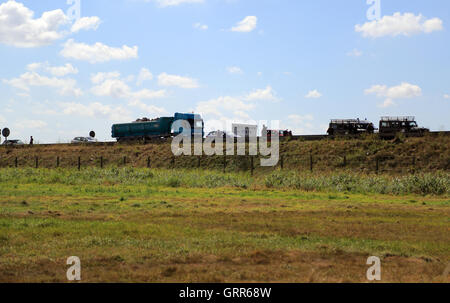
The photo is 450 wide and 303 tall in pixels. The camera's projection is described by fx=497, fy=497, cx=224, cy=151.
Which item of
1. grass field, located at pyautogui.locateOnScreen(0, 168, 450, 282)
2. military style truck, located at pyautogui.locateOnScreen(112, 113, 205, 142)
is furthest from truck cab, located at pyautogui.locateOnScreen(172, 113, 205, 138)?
grass field, located at pyautogui.locateOnScreen(0, 168, 450, 282)

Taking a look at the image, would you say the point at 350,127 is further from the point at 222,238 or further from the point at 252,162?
the point at 222,238

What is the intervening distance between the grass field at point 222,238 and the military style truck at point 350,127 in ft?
103

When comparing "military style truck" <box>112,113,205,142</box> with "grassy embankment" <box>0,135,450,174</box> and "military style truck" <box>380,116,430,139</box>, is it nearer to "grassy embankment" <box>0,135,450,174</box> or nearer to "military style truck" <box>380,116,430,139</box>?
"grassy embankment" <box>0,135,450,174</box>

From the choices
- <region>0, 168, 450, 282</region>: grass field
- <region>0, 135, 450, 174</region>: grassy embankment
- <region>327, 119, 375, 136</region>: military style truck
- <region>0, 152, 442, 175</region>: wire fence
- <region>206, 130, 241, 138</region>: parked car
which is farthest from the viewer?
<region>206, 130, 241, 138</region>: parked car

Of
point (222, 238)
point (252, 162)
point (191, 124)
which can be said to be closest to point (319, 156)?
point (252, 162)

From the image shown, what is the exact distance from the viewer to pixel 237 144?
203ft

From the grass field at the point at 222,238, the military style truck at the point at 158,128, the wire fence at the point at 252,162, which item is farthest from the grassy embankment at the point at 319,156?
the grass field at the point at 222,238

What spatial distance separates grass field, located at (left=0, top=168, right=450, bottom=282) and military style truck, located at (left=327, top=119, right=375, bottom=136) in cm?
3146

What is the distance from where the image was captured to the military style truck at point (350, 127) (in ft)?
197

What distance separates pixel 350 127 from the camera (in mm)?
60531

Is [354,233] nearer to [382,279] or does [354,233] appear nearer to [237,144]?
[382,279]

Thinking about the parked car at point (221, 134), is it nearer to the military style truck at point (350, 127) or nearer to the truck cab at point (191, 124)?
the truck cab at point (191, 124)

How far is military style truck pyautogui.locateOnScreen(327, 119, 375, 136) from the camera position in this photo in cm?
6009
